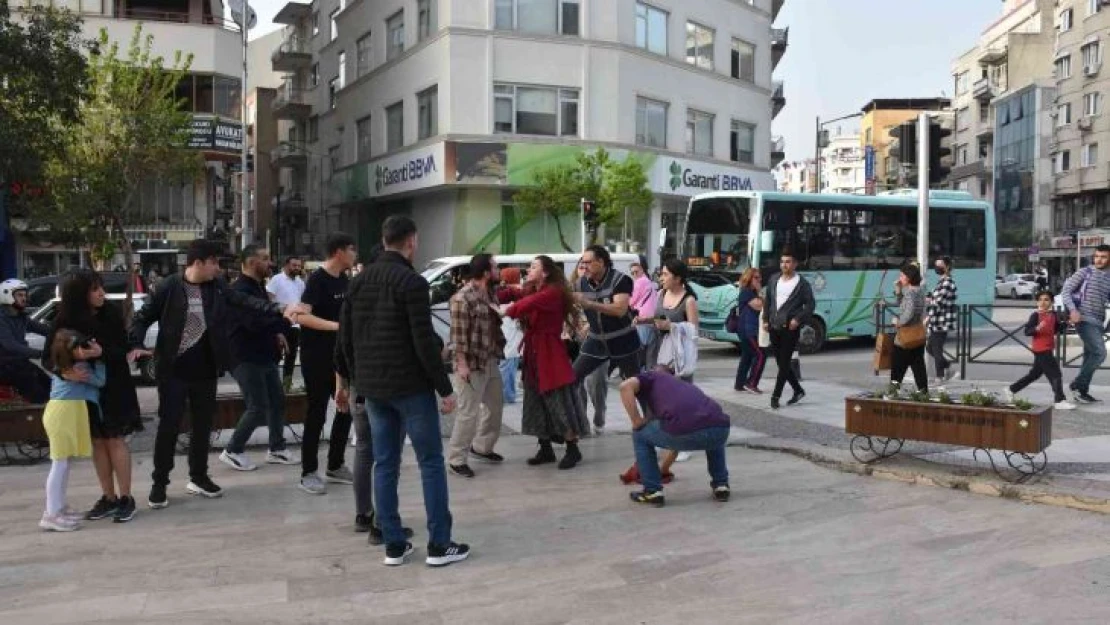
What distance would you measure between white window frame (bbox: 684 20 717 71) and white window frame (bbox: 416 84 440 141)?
998cm

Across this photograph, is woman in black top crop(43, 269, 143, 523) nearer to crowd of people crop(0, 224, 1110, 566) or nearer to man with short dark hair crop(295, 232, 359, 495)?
crowd of people crop(0, 224, 1110, 566)

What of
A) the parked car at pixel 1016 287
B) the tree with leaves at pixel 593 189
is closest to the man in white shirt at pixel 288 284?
the tree with leaves at pixel 593 189

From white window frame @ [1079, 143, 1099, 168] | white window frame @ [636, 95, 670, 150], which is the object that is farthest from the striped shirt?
white window frame @ [1079, 143, 1099, 168]

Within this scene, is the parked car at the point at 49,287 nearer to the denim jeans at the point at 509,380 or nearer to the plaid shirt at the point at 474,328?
the denim jeans at the point at 509,380

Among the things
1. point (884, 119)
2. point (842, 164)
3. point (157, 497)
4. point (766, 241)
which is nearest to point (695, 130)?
point (766, 241)

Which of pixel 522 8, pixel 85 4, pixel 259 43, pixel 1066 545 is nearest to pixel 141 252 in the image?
pixel 85 4

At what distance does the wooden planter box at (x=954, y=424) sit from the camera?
6957mm

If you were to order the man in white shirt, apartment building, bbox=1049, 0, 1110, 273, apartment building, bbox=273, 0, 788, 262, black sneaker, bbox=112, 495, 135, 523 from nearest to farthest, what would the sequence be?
black sneaker, bbox=112, 495, 135, 523 → the man in white shirt → apartment building, bbox=273, 0, 788, 262 → apartment building, bbox=1049, 0, 1110, 273

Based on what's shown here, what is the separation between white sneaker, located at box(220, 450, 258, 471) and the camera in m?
8.16

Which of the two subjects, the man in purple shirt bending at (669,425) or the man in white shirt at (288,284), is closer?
the man in purple shirt bending at (669,425)

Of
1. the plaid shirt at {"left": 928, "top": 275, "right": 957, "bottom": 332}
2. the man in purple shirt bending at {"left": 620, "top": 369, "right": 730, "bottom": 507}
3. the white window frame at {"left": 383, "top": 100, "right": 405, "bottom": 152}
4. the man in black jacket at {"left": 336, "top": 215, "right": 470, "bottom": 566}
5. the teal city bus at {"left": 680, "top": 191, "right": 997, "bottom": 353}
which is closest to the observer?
the man in black jacket at {"left": 336, "top": 215, "right": 470, "bottom": 566}

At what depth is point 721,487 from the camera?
694 cm

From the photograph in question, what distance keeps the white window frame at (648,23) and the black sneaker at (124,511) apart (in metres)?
30.5

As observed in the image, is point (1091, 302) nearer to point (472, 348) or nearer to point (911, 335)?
point (911, 335)
